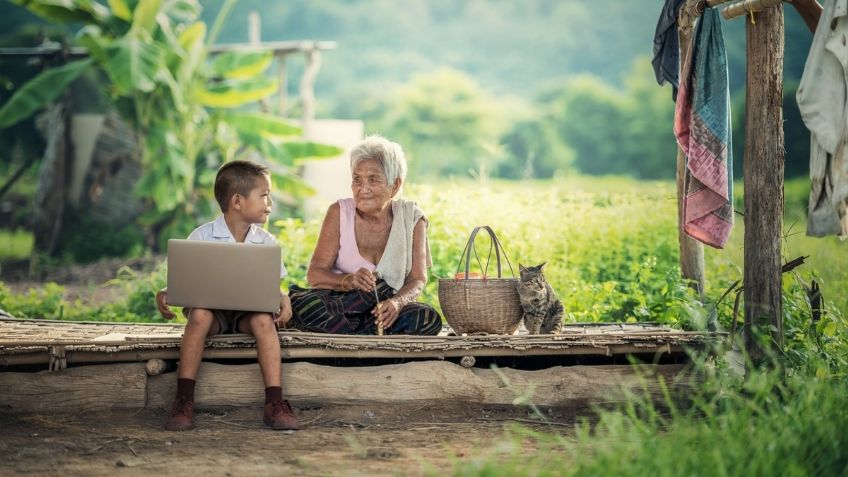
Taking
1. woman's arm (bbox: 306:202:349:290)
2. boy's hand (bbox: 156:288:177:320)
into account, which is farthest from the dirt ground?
woman's arm (bbox: 306:202:349:290)

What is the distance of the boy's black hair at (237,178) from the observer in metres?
4.32

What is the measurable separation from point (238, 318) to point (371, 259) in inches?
29.4

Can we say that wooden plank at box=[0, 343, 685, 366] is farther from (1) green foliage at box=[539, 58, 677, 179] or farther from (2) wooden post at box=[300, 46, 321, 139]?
(1) green foliage at box=[539, 58, 677, 179]

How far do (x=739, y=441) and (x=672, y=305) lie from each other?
2.27m

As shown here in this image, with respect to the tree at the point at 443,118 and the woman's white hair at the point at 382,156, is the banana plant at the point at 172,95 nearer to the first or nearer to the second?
Answer: the woman's white hair at the point at 382,156

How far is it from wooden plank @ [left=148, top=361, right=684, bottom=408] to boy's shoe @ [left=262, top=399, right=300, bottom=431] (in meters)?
0.27

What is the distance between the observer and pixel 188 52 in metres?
9.61

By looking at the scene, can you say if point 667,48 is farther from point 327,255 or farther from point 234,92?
point 234,92

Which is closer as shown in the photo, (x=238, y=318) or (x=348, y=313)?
(x=238, y=318)

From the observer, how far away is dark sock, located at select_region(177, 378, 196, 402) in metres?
4.14

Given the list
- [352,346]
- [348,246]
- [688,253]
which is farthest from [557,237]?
[352,346]

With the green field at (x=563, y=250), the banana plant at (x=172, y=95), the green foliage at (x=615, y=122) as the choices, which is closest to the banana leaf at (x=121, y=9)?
the banana plant at (x=172, y=95)

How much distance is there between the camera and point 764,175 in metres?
4.22

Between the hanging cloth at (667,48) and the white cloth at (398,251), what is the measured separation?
5.57 feet
